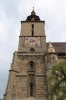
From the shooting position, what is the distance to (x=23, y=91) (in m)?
22.8

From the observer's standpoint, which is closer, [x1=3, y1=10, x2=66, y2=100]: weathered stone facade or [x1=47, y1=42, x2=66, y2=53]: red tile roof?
[x1=3, y1=10, x2=66, y2=100]: weathered stone facade

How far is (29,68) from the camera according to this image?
82.9ft

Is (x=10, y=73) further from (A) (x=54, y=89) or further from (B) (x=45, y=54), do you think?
(A) (x=54, y=89)

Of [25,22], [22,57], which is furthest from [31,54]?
[25,22]

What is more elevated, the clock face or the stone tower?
the clock face

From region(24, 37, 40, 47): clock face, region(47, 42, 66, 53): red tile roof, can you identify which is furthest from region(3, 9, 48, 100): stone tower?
region(47, 42, 66, 53): red tile roof

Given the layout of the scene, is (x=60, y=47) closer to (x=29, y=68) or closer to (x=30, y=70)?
(x=29, y=68)

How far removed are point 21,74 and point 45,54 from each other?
5.45 m

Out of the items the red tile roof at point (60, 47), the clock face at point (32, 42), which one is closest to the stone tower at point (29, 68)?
the clock face at point (32, 42)

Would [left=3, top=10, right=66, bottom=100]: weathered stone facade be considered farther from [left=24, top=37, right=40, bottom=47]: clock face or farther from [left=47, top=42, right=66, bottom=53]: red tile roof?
[left=47, top=42, right=66, bottom=53]: red tile roof

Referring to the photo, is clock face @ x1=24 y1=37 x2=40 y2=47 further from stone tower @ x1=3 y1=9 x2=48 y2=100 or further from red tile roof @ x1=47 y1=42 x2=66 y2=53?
red tile roof @ x1=47 y1=42 x2=66 y2=53

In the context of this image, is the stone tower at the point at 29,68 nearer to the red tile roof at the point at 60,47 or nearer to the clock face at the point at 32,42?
the clock face at the point at 32,42

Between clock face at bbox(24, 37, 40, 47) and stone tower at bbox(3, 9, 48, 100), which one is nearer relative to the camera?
stone tower at bbox(3, 9, 48, 100)

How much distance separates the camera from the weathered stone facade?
22406mm
